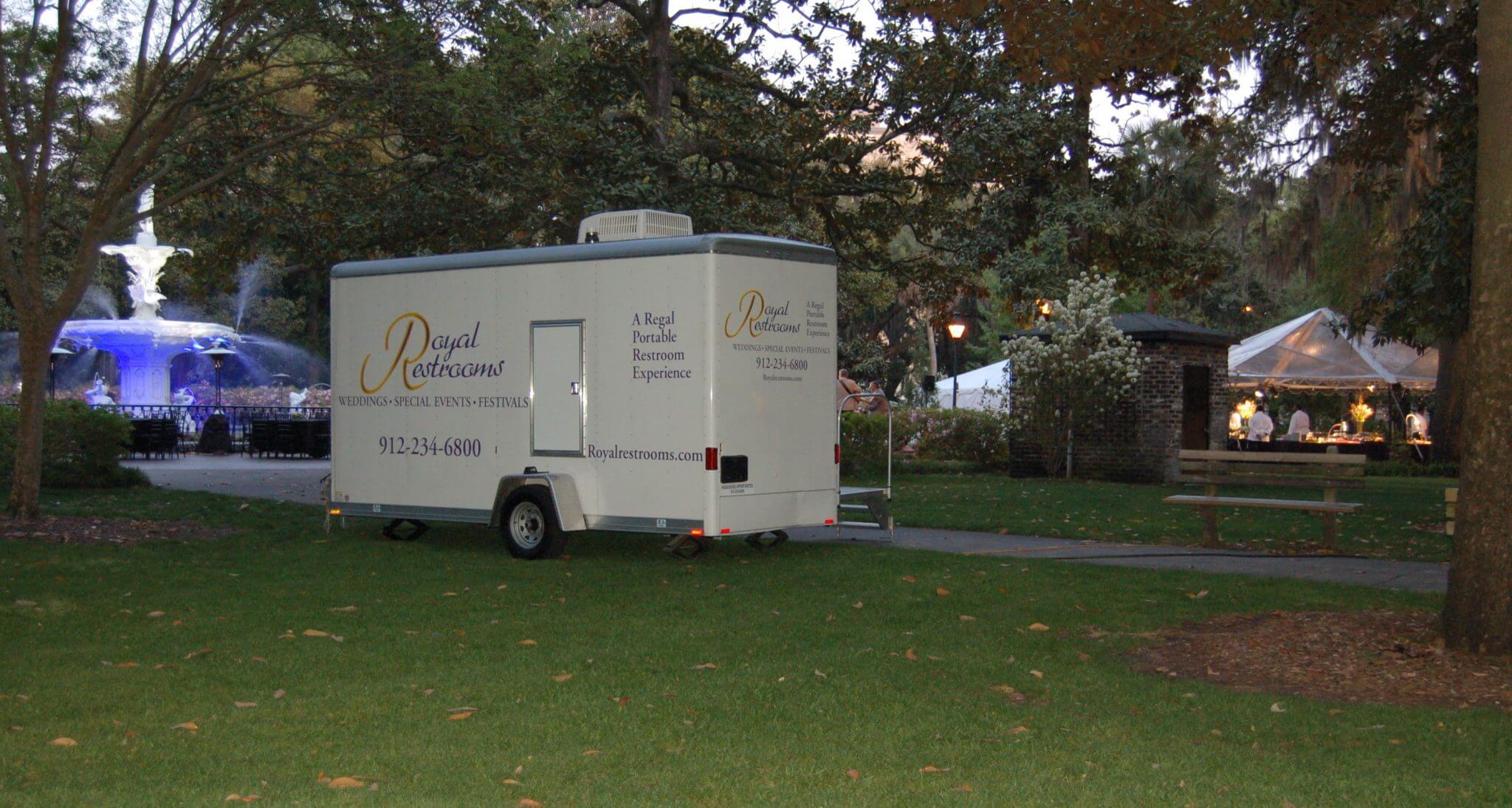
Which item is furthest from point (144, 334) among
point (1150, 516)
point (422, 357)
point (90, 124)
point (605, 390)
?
point (1150, 516)

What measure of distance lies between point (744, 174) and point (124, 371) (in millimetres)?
21311

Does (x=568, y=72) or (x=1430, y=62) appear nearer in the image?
(x=1430, y=62)

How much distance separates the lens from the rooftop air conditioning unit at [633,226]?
12.7 meters

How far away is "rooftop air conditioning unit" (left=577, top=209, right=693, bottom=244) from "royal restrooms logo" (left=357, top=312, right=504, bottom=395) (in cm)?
142

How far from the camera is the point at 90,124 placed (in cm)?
1691

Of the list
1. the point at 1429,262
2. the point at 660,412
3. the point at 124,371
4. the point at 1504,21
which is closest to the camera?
the point at 1504,21

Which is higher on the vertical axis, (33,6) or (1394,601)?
(33,6)

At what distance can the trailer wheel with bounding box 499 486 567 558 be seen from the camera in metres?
12.6

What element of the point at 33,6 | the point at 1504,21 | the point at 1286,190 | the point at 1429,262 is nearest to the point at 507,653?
the point at 1504,21

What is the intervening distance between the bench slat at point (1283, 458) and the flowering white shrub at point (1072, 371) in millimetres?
6741

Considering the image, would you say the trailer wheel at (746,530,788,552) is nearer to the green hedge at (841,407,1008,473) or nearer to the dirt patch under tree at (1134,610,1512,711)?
the dirt patch under tree at (1134,610,1512,711)

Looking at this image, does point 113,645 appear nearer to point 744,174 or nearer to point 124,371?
point 744,174

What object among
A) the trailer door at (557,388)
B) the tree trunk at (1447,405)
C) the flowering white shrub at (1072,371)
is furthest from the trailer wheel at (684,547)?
the tree trunk at (1447,405)

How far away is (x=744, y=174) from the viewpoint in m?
20.9
